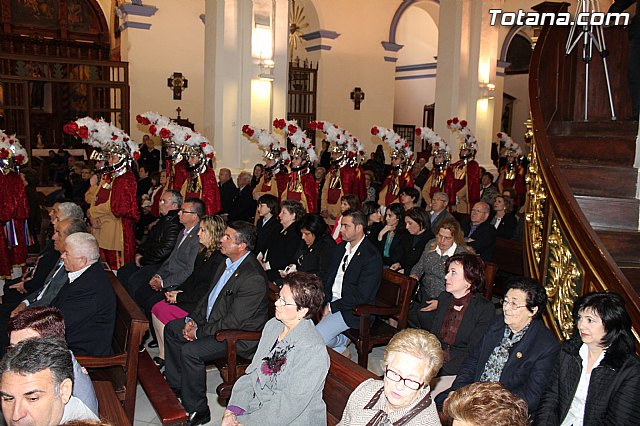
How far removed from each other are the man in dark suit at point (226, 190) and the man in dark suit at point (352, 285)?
4542mm

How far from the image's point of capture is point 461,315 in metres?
3.56

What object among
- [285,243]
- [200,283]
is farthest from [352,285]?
[285,243]

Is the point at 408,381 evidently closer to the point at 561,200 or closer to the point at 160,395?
the point at 561,200

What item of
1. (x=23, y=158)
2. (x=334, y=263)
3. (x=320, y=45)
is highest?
(x=320, y=45)

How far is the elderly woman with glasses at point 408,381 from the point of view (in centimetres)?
223

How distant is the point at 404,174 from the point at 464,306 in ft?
19.8

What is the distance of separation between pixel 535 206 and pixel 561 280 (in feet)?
2.82

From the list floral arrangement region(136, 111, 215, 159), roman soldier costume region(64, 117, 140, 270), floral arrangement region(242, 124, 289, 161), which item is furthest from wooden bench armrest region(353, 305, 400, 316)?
floral arrangement region(242, 124, 289, 161)

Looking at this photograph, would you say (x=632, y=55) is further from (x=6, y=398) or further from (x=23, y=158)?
(x=23, y=158)

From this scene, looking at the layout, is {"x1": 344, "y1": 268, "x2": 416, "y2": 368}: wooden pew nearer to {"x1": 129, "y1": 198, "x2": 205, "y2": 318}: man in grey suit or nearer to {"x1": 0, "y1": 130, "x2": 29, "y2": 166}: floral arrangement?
{"x1": 129, "y1": 198, "x2": 205, "y2": 318}: man in grey suit

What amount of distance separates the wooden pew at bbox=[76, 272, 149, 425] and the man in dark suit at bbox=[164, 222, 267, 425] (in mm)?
382

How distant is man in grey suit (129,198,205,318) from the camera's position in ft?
16.4

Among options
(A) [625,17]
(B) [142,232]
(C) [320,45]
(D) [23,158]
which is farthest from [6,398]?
(C) [320,45]

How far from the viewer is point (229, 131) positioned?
33.0ft
